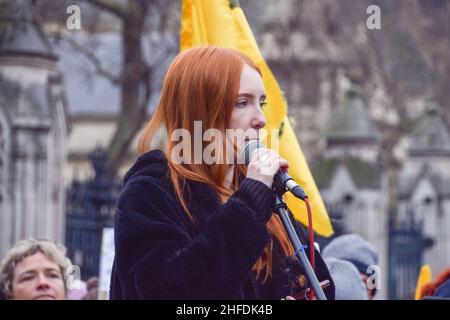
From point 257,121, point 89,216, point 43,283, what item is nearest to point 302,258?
point 257,121

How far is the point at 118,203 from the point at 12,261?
251cm

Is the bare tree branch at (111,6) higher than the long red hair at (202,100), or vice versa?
the bare tree branch at (111,6)

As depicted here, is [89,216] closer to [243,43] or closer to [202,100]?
[243,43]

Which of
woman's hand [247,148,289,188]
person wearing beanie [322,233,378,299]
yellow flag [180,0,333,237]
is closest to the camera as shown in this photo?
woman's hand [247,148,289,188]

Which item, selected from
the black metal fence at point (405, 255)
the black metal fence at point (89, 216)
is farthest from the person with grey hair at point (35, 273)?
the black metal fence at point (405, 255)

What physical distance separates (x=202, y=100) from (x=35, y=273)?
2483mm

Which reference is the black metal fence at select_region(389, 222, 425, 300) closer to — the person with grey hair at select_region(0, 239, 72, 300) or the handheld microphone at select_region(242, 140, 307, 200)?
the person with grey hair at select_region(0, 239, 72, 300)

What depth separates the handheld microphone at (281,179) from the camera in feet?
12.8

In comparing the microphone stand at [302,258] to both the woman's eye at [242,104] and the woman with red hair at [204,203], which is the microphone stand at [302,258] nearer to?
the woman with red hair at [204,203]

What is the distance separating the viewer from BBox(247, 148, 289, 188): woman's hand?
3955 mm

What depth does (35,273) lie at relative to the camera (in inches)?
250

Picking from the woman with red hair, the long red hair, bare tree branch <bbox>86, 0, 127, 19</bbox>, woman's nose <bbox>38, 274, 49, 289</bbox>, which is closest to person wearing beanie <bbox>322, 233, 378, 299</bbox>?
woman's nose <bbox>38, 274, 49, 289</bbox>

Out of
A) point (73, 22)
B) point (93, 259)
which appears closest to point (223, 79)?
point (73, 22)

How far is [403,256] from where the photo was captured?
18625 mm
